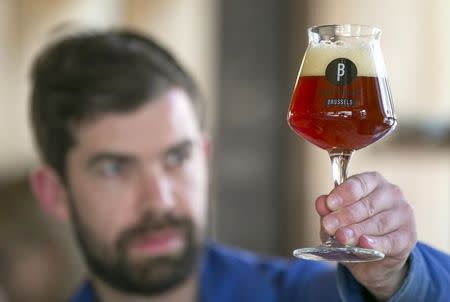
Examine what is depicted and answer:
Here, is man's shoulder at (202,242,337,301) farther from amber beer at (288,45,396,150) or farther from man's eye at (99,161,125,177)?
amber beer at (288,45,396,150)

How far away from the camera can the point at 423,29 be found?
14.1 feet

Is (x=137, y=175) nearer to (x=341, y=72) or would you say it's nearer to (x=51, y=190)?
(x=51, y=190)

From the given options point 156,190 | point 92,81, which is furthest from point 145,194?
point 92,81

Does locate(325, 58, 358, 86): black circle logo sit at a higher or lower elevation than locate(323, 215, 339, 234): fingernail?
higher

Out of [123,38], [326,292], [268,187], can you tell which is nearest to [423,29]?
[268,187]

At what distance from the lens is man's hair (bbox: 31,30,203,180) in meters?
1.84

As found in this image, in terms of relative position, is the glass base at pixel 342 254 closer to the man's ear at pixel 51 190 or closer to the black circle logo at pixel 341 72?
the black circle logo at pixel 341 72

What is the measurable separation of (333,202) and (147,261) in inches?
34.0

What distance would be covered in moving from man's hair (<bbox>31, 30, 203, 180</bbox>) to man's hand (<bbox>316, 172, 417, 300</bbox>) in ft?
2.73

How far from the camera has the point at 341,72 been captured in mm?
1075

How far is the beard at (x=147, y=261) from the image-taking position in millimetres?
1771

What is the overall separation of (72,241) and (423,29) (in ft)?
6.74

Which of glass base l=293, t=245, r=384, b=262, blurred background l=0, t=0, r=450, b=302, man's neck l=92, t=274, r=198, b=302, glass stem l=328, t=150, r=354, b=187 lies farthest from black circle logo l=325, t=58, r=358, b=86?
blurred background l=0, t=0, r=450, b=302

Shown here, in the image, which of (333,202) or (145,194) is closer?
(333,202)
